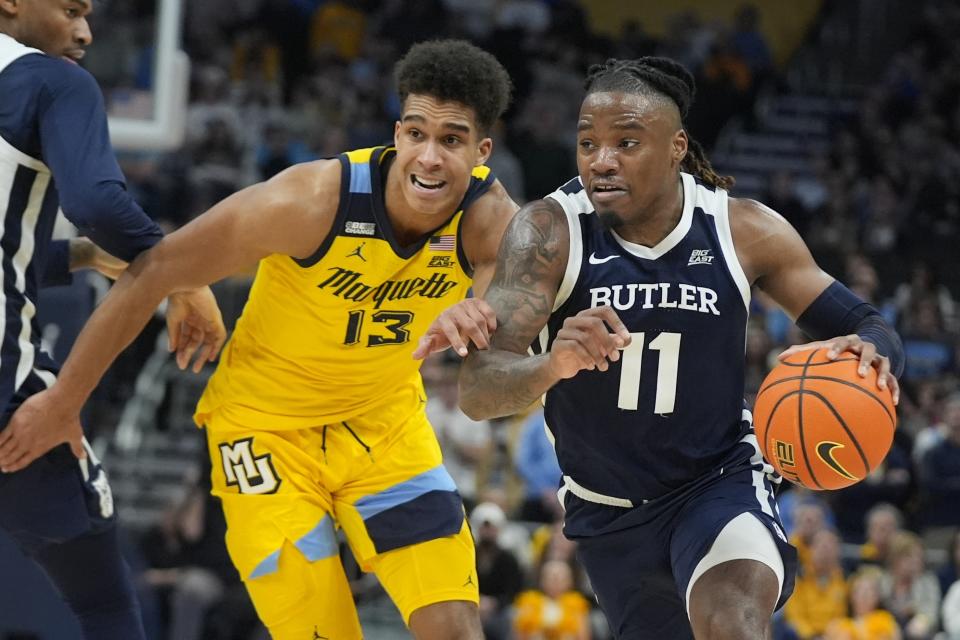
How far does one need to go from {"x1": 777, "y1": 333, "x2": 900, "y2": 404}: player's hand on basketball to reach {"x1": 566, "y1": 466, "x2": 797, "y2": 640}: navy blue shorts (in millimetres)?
539

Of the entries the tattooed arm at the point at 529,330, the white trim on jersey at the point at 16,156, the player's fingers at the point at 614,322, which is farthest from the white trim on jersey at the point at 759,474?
the white trim on jersey at the point at 16,156

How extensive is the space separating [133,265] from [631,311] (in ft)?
A: 5.37

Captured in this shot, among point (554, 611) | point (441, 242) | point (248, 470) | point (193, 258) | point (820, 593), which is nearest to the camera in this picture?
point (193, 258)

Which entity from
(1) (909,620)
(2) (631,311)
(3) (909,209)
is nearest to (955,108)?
(3) (909,209)

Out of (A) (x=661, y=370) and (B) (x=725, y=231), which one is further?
(B) (x=725, y=231)

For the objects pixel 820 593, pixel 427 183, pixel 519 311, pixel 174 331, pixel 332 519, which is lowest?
pixel 820 593

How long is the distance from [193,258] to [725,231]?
178 centimetres

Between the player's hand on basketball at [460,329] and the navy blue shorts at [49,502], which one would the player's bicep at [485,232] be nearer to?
the player's hand on basketball at [460,329]

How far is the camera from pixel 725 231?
484cm

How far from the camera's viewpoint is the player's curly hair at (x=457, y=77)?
16.1 ft

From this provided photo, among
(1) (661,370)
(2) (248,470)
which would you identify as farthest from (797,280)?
(2) (248,470)

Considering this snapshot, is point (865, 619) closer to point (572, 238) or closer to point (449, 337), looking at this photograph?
point (572, 238)

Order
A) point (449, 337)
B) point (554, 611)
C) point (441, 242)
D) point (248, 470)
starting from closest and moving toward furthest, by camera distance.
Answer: point (449, 337) → point (441, 242) → point (248, 470) → point (554, 611)

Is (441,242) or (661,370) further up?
(441,242)
